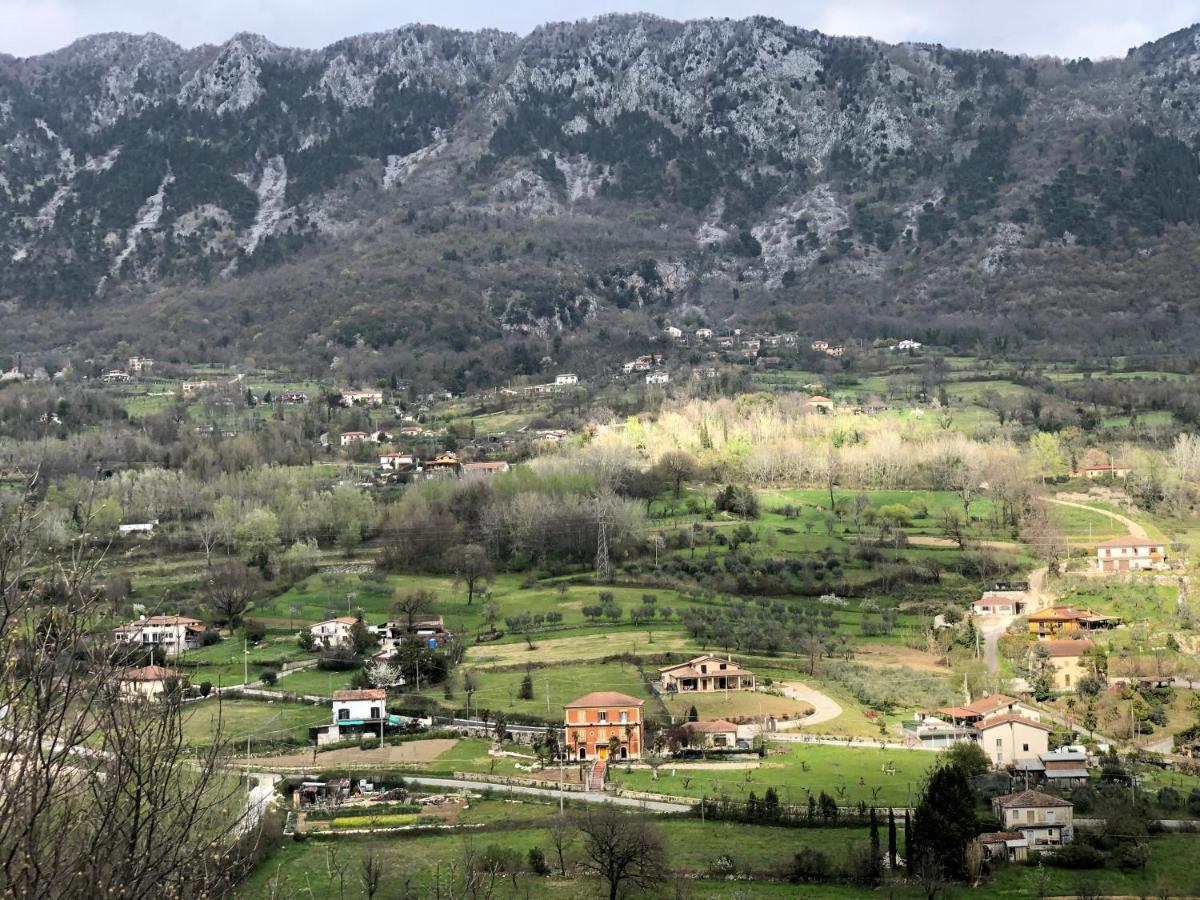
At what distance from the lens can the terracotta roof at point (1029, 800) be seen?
29781mm

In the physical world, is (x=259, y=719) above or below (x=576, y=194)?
below

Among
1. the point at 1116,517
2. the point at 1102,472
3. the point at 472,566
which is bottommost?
the point at 472,566

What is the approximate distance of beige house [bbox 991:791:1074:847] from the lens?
29375mm

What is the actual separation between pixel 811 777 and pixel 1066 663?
13.4 metres

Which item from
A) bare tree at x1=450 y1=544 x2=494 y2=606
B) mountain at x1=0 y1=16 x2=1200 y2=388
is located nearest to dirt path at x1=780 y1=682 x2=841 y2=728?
bare tree at x1=450 y1=544 x2=494 y2=606

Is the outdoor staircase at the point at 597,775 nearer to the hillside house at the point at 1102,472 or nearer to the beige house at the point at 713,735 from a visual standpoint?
the beige house at the point at 713,735

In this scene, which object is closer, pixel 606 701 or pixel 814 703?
pixel 606 701

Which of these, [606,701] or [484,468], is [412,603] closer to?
[606,701]

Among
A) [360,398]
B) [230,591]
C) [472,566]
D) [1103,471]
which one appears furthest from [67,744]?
[360,398]

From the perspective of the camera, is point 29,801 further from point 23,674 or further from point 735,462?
point 735,462

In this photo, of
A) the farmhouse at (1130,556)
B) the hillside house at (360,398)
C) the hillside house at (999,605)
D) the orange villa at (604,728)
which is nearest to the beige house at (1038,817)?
the orange villa at (604,728)

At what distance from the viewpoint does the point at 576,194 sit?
161875 millimetres

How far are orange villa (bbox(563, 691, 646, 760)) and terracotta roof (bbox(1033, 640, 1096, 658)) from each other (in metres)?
13.6

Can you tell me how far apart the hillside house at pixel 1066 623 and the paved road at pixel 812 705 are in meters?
9.17
